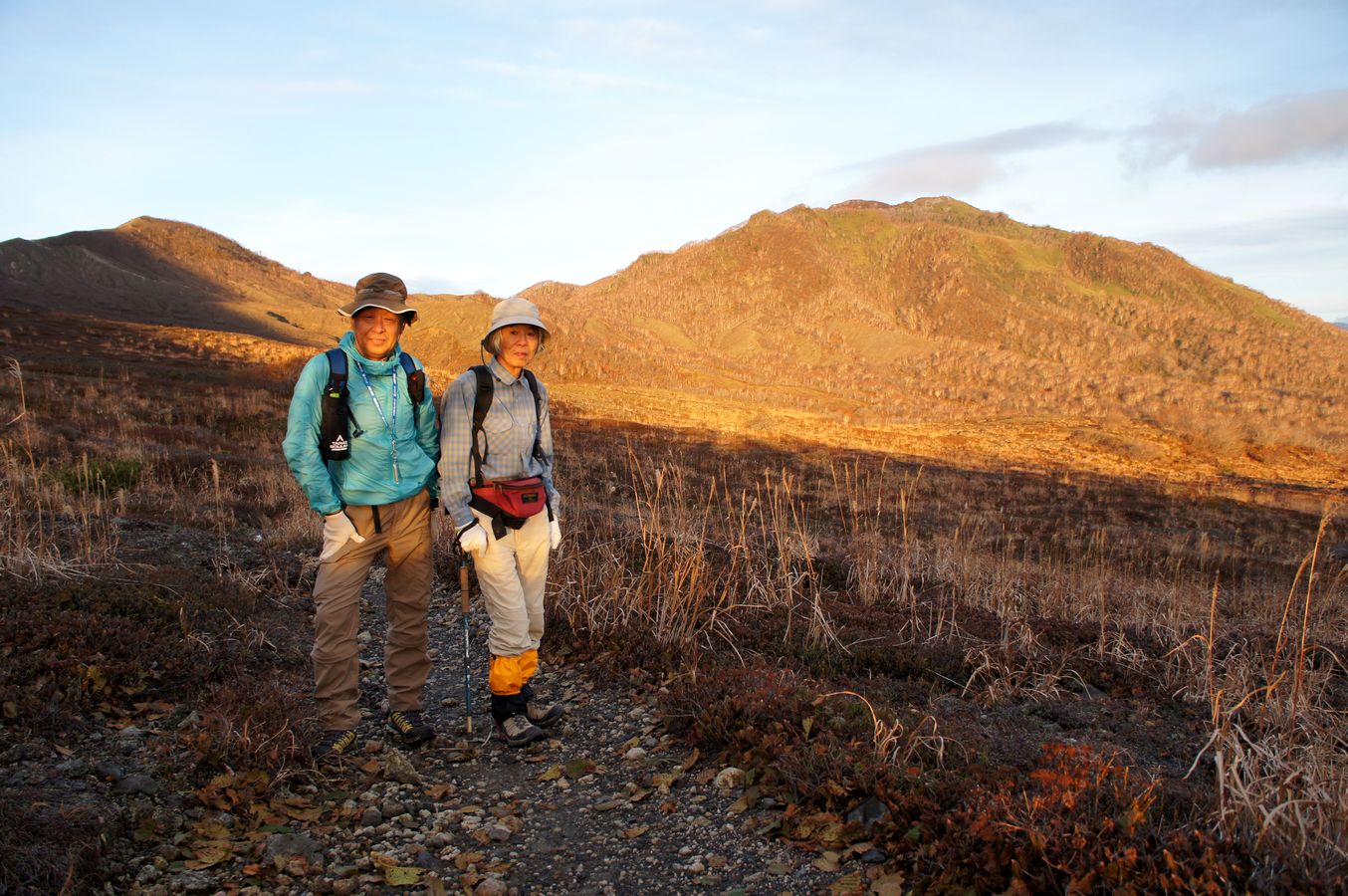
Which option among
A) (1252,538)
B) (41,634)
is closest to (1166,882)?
(41,634)

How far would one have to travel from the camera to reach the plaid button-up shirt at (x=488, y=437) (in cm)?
429

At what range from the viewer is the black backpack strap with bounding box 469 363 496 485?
14.1ft

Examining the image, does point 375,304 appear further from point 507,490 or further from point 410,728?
Result: point 410,728

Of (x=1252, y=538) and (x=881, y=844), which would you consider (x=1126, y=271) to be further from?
(x=881, y=844)

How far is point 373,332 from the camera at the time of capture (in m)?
4.14

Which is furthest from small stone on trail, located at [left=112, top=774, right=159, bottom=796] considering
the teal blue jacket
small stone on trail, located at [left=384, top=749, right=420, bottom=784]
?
the teal blue jacket

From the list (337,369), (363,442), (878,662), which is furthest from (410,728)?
(878,662)

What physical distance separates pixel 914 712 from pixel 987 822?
4.55 feet

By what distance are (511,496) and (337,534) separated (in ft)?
2.95

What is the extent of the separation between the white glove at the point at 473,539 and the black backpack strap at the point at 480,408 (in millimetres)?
272

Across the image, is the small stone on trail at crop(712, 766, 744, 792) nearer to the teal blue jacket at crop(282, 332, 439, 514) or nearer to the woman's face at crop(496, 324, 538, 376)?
the teal blue jacket at crop(282, 332, 439, 514)

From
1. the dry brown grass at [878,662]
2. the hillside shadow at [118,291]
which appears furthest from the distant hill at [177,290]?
the dry brown grass at [878,662]

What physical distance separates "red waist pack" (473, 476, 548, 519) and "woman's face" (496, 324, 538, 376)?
2.14 ft

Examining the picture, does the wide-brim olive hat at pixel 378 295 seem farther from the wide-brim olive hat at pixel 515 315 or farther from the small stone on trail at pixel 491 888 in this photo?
the small stone on trail at pixel 491 888
